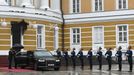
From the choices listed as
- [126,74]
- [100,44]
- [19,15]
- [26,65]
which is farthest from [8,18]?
[126,74]

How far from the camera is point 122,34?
5284 cm

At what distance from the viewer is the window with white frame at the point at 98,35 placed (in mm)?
54241

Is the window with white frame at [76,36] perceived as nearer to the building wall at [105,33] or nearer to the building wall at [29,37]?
the building wall at [105,33]

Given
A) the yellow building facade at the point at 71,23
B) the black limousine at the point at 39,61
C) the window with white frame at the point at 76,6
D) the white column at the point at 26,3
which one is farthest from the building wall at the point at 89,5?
the black limousine at the point at 39,61

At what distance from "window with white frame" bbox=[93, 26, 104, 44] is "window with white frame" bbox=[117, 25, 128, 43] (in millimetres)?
2054

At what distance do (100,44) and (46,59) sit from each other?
53.9ft

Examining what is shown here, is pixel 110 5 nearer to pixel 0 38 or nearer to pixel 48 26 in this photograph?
pixel 48 26

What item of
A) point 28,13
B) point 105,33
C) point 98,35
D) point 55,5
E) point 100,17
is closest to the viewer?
point 28,13

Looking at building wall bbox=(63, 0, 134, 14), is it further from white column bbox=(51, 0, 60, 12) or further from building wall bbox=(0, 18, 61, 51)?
building wall bbox=(0, 18, 61, 51)

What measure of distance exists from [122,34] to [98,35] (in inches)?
116

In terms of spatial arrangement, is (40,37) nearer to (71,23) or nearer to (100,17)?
(71,23)

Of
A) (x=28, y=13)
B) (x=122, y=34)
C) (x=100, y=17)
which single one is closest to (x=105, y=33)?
(x=100, y=17)

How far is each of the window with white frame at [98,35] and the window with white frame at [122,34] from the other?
2054mm

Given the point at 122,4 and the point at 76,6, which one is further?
the point at 76,6
